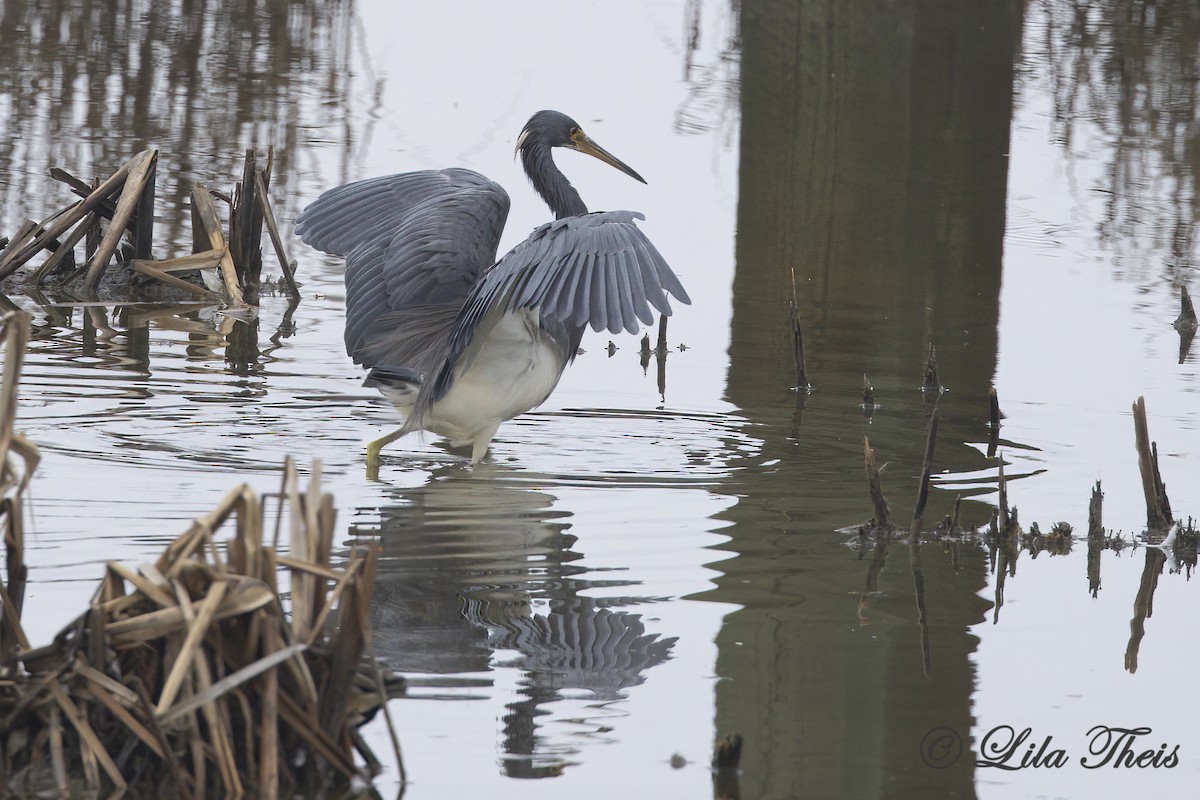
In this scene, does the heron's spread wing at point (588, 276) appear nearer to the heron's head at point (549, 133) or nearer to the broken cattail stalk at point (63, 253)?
the heron's head at point (549, 133)

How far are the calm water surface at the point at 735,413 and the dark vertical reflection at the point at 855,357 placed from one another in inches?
0.7

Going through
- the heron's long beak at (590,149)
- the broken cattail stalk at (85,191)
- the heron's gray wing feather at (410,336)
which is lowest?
the heron's gray wing feather at (410,336)

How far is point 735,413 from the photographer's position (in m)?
6.90

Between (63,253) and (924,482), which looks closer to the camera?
(924,482)

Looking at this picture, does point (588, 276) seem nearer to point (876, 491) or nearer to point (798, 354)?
point (876, 491)

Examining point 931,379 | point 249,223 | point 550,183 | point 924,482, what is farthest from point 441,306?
point 249,223

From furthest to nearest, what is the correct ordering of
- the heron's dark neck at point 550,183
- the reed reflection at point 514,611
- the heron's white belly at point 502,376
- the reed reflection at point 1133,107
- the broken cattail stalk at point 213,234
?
the reed reflection at point 1133,107, the broken cattail stalk at point 213,234, the heron's dark neck at point 550,183, the heron's white belly at point 502,376, the reed reflection at point 514,611

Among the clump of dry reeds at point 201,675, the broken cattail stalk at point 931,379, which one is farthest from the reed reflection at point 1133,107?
the clump of dry reeds at point 201,675

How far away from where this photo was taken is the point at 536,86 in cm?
1389

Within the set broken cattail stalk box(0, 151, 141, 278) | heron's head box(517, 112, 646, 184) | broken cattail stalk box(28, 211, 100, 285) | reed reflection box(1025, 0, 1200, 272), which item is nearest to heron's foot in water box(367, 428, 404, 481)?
heron's head box(517, 112, 646, 184)

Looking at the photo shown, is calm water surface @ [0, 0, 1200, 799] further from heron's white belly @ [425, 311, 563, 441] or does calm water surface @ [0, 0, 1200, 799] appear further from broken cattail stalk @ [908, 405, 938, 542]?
heron's white belly @ [425, 311, 563, 441]

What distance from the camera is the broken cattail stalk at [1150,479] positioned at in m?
4.85

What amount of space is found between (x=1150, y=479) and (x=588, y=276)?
1799 millimetres

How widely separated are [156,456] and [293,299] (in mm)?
2880
